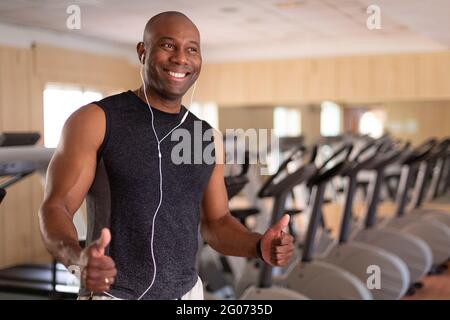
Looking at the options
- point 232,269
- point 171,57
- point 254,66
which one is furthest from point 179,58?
point 254,66

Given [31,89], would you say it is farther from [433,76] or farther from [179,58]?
[433,76]

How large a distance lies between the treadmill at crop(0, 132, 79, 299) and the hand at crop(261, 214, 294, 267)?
0.97 metres

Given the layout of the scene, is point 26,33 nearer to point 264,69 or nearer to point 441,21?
point 441,21

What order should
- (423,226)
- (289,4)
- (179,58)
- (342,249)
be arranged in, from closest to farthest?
(179,58)
(289,4)
(342,249)
(423,226)

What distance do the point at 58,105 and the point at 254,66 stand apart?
5151 mm

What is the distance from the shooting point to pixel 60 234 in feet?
4.53

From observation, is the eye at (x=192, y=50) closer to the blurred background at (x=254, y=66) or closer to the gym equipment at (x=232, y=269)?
the blurred background at (x=254, y=66)

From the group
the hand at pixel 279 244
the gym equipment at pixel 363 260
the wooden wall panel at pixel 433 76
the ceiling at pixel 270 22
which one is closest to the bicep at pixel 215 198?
the hand at pixel 279 244

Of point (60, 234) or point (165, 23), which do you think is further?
point (165, 23)

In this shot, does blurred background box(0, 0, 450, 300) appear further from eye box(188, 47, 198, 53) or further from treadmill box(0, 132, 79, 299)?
eye box(188, 47, 198, 53)

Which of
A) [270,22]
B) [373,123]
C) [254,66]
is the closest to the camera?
[270,22]

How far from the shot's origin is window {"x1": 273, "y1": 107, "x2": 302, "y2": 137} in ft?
23.4

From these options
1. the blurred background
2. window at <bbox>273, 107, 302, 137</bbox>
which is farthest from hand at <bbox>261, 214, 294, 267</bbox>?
window at <bbox>273, 107, 302, 137</bbox>

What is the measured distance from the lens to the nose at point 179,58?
160 centimetres
